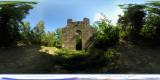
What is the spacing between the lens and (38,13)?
9.86 feet

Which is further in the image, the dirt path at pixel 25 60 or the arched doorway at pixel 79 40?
the dirt path at pixel 25 60

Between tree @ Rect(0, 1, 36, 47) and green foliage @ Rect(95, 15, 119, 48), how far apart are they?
50cm

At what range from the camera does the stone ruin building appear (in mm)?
2941

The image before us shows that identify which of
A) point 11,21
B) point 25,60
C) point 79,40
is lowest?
point 25,60

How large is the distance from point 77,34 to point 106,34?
0.24 meters

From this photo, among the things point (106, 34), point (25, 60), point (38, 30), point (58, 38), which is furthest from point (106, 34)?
point (25, 60)

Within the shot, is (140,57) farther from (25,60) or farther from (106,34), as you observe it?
(25,60)

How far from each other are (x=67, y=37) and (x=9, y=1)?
465 millimetres

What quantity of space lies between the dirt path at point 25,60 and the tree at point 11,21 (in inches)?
2.9

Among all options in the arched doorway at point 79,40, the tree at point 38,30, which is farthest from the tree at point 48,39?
the arched doorway at point 79,40

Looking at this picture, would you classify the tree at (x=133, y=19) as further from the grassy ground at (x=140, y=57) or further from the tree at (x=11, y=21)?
the tree at (x=11, y=21)

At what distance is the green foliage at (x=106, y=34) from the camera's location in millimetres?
3039

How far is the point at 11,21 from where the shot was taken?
3.10 meters

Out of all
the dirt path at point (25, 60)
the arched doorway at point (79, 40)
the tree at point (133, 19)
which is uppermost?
the tree at point (133, 19)
